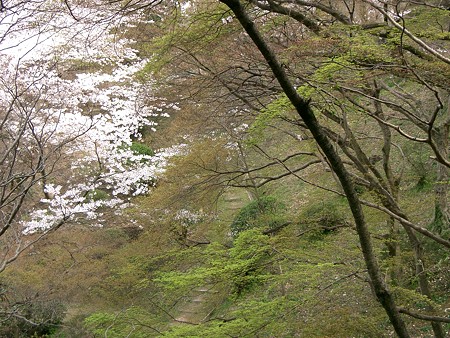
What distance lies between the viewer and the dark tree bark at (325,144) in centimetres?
202

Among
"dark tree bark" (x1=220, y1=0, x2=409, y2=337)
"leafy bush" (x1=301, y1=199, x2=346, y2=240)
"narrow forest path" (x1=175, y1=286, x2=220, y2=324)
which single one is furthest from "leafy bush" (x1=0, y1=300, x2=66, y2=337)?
"dark tree bark" (x1=220, y1=0, x2=409, y2=337)

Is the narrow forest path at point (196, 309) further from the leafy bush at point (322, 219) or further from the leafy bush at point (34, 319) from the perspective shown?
the leafy bush at point (34, 319)

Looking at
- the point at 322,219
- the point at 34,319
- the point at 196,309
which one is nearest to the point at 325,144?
the point at 322,219

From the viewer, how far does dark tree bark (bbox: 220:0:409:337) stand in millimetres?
2023

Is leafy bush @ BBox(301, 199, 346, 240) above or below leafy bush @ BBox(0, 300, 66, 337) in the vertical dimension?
above

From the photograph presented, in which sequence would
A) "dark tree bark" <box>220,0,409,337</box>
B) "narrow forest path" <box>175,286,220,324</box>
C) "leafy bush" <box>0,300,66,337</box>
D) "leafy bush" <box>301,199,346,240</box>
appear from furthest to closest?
"leafy bush" <box>0,300,66,337</box>, "narrow forest path" <box>175,286,220,324</box>, "leafy bush" <box>301,199,346,240</box>, "dark tree bark" <box>220,0,409,337</box>

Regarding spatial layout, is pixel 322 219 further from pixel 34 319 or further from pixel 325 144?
pixel 34 319

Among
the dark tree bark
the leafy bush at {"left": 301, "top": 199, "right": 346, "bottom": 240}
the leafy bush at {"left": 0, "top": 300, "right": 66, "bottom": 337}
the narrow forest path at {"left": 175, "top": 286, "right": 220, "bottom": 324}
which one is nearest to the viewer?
the dark tree bark

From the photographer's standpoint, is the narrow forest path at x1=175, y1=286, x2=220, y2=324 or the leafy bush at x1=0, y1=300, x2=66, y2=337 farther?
the leafy bush at x1=0, y1=300, x2=66, y2=337

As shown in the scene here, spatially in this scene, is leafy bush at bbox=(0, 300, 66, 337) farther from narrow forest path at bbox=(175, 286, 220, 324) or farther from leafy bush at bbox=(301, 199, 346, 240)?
leafy bush at bbox=(301, 199, 346, 240)

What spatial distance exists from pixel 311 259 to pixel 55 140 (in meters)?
8.51

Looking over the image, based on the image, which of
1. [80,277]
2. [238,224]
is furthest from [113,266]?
[238,224]

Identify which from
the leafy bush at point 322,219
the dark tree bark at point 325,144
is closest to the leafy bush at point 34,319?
the leafy bush at point 322,219

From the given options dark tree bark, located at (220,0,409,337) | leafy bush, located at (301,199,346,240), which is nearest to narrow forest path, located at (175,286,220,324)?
leafy bush, located at (301,199,346,240)
